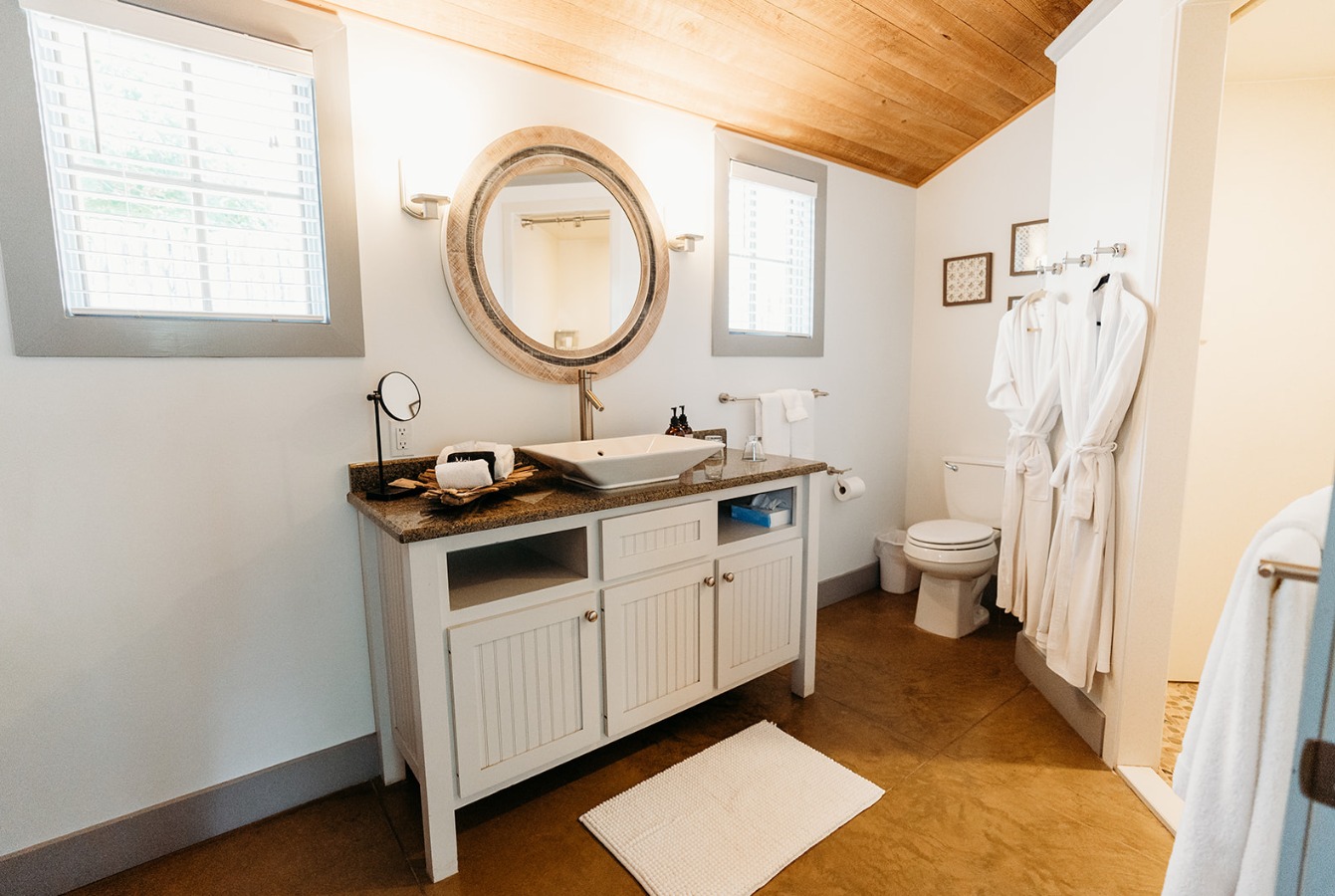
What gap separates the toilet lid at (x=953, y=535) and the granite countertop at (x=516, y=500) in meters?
0.98

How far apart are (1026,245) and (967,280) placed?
1.09ft

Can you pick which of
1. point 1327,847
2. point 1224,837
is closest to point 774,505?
point 1224,837

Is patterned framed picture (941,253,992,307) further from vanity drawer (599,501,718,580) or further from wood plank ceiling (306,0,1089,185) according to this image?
vanity drawer (599,501,718,580)

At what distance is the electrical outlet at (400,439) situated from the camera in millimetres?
1948

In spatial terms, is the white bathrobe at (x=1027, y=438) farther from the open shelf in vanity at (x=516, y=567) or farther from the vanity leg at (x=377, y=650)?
the vanity leg at (x=377, y=650)

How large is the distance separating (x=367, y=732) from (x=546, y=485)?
0.97 m

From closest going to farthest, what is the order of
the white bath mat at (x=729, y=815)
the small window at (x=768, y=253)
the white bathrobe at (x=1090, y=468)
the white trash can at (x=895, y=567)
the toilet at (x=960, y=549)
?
the white bath mat at (x=729, y=815) → the white bathrobe at (x=1090, y=468) → the small window at (x=768, y=253) → the toilet at (x=960, y=549) → the white trash can at (x=895, y=567)

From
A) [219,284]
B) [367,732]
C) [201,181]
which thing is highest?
[201,181]

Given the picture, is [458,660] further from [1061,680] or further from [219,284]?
[1061,680]

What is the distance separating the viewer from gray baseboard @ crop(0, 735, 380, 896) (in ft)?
5.05

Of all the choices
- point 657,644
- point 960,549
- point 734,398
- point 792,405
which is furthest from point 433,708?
point 960,549

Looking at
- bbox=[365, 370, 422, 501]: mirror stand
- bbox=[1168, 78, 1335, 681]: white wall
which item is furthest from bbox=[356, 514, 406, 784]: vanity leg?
bbox=[1168, 78, 1335, 681]: white wall

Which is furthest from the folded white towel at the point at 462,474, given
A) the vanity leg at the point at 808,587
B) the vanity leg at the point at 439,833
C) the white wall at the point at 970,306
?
the white wall at the point at 970,306

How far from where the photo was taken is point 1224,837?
36.0 inches
